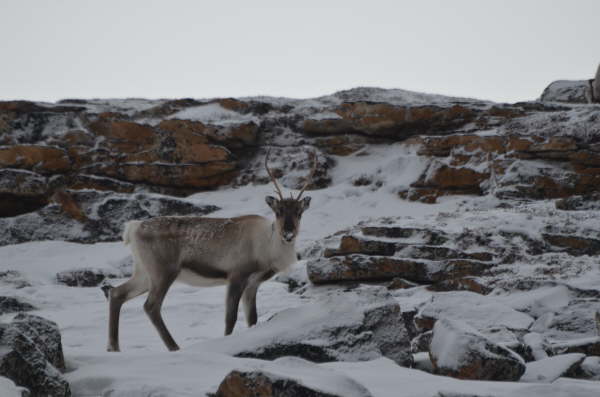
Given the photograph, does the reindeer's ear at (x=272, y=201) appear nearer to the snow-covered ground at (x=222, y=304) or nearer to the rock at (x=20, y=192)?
the snow-covered ground at (x=222, y=304)

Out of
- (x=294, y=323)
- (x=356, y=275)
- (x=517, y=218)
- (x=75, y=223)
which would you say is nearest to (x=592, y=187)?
(x=517, y=218)

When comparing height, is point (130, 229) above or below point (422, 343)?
above

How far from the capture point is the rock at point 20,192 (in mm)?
14523

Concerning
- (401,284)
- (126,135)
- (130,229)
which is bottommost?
→ (401,284)

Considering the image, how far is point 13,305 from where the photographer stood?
26.9 ft

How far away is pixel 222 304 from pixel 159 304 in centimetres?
240

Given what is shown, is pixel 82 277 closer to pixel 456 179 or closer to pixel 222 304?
pixel 222 304

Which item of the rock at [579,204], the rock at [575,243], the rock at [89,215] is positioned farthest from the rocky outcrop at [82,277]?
the rock at [579,204]

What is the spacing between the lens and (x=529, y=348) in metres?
4.69

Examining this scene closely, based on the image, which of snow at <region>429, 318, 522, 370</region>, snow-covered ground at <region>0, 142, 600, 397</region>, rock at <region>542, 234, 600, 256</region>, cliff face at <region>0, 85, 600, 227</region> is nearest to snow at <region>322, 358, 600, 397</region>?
snow-covered ground at <region>0, 142, 600, 397</region>

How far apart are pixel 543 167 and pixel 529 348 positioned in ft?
33.3

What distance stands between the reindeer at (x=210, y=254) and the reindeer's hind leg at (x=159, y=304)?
1 centimetres

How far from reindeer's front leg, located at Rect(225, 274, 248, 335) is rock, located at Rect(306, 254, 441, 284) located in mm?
2506

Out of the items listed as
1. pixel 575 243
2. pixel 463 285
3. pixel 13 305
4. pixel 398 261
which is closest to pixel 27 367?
pixel 13 305
